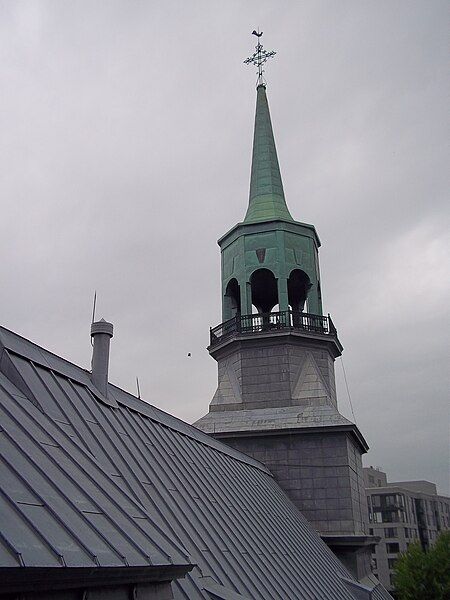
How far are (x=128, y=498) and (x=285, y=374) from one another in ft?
72.2

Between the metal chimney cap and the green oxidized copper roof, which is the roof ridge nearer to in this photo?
the metal chimney cap

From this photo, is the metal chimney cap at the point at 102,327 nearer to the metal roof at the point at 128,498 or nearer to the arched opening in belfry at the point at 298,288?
the metal roof at the point at 128,498

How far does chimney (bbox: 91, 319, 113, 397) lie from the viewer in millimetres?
15656

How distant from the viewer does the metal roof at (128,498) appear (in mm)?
7328

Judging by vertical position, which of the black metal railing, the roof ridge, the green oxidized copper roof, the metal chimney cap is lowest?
the roof ridge

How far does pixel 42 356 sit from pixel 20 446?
527 cm

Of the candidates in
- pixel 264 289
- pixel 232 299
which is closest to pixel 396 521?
pixel 264 289

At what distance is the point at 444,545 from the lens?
122 feet

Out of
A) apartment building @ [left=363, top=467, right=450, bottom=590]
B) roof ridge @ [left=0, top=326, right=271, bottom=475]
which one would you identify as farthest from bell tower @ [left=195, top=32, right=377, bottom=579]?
apartment building @ [left=363, top=467, right=450, bottom=590]

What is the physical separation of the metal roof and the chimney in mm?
315

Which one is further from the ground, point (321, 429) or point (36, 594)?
point (321, 429)

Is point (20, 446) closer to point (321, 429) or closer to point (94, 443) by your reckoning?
point (94, 443)

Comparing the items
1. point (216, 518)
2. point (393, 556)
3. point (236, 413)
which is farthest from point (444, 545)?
point (393, 556)

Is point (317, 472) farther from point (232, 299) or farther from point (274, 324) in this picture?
point (232, 299)
